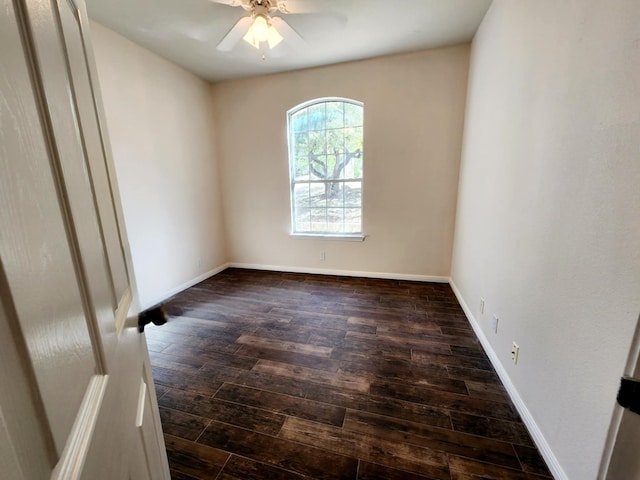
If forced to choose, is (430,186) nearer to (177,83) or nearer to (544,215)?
(544,215)

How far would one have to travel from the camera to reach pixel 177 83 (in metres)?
3.29

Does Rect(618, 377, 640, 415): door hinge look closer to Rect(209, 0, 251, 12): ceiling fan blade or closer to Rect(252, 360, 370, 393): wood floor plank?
Rect(252, 360, 370, 393): wood floor plank

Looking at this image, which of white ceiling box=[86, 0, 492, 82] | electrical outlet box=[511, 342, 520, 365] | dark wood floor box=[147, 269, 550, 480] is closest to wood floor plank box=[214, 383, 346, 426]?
dark wood floor box=[147, 269, 550, 480]

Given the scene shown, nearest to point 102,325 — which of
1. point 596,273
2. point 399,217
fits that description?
point 596,273

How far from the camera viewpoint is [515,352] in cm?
161

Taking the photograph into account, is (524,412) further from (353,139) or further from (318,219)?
(353,139)

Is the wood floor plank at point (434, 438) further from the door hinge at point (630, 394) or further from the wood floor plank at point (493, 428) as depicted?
the door hinge at point (630, 394)

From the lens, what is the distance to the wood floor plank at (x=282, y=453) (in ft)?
4.09

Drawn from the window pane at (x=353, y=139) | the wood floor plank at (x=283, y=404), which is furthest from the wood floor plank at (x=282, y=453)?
the window pane at (x=353, y=139)

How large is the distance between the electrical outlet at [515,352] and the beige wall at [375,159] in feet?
6.23

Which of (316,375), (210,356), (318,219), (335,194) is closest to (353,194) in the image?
(335,194)

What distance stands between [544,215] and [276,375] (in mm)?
1897

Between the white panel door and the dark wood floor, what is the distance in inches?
37.6

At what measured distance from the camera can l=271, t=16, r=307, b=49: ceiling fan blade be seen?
7.14 feet
